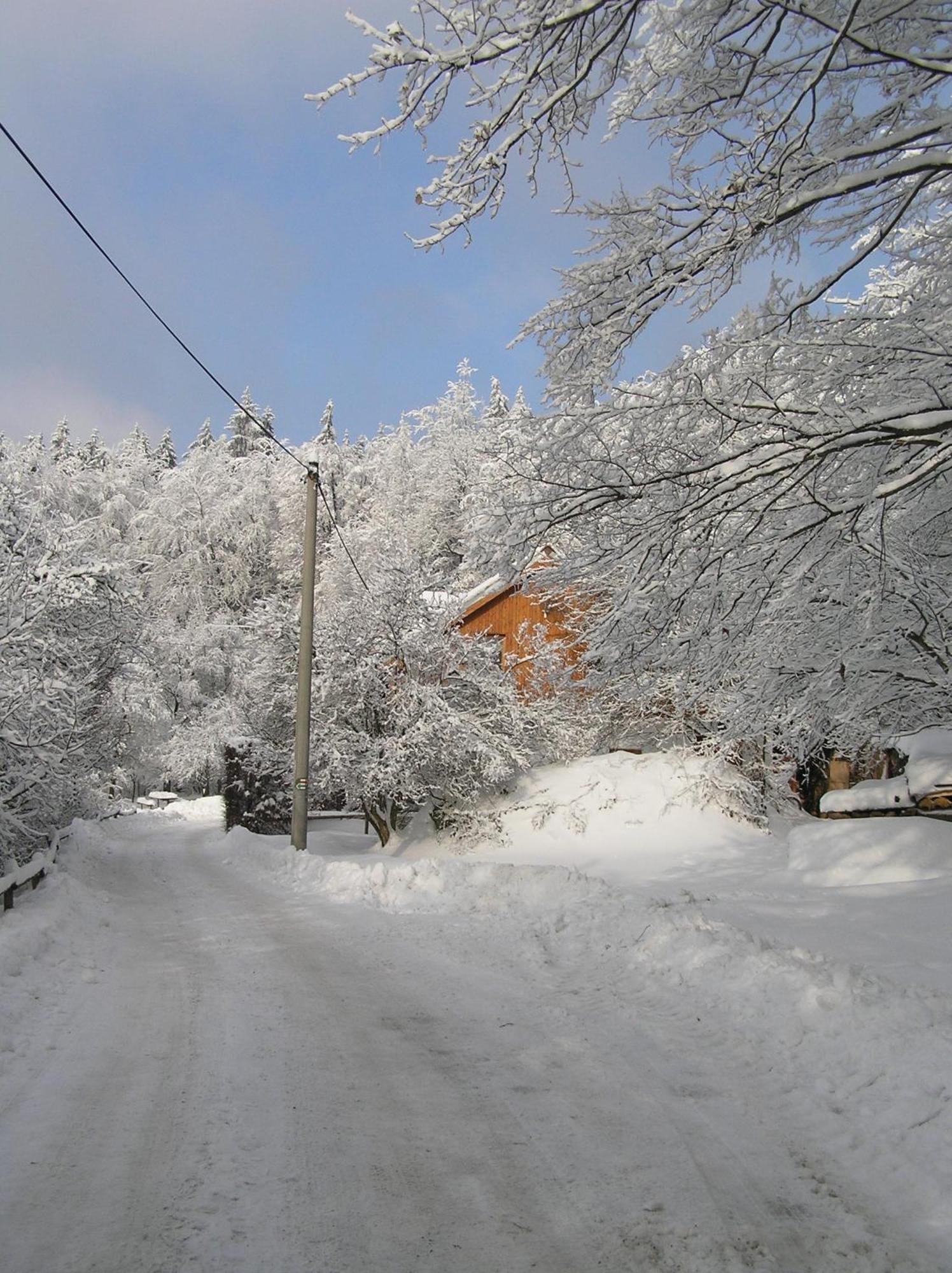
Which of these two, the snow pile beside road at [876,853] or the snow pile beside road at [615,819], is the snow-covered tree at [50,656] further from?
the snow pile beside road at [876,853]

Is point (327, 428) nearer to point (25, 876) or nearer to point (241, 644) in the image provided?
point (241, 644)

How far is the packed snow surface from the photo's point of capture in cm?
290

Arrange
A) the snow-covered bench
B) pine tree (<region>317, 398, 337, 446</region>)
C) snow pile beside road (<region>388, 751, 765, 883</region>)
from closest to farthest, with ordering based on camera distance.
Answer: the snow-covered bench < snow pile beside road (<region>388, 751, 765, 883</region>) < pine tree (<region>317, 398, 337, 446</region>)

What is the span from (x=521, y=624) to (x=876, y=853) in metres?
13.6

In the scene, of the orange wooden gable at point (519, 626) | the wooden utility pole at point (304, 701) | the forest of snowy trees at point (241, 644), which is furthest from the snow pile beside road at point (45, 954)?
the orange wooden gable at point (519, 626)

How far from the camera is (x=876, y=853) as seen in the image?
1200cm

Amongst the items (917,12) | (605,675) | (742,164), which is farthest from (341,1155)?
(917,12)

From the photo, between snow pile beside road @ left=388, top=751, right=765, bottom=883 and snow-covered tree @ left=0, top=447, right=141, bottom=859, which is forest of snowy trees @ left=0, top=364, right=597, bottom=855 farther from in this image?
snow pile beside road @ left=388, top=751, right=765, bottom=883

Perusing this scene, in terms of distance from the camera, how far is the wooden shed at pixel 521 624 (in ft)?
71.5

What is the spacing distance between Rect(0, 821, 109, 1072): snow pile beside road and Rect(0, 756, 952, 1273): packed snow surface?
39mm

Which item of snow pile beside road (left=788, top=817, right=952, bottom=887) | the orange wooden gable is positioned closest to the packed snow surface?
snow pile beside road (left=788, top=817, right=952, bottom=887)

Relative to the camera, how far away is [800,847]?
1357 cm

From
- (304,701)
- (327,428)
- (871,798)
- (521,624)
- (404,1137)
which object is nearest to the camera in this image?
(404,1137)

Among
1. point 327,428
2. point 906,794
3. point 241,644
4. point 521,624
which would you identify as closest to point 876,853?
point 906,794
